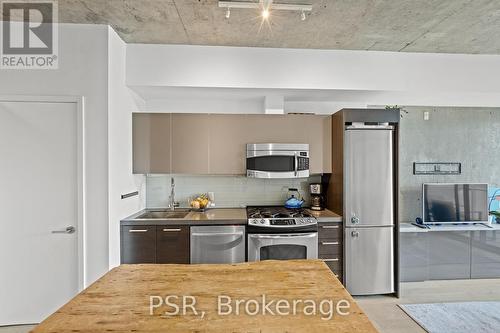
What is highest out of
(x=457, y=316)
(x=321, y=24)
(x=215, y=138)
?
(x=321, y=24)

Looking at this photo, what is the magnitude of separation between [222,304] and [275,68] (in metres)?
2.71

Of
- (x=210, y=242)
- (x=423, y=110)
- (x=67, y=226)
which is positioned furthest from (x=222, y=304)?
(x=423, y=110)

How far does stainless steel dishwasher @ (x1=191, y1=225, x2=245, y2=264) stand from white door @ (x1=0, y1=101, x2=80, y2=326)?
1.15 metres

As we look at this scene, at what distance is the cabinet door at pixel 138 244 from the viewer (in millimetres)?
2908

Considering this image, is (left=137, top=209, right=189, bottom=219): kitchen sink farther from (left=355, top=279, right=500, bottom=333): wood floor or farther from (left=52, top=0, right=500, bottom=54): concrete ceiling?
(left=355, top=279, right=500, bottom=333): wood floor

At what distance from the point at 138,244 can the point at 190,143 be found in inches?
50.9

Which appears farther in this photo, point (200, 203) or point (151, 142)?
point (200, 203)

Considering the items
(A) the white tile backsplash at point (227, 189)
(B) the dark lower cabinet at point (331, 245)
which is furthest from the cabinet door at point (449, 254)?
(A) the white tile backsplash at point (227, 189)

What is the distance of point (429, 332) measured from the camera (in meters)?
Result: 2.52

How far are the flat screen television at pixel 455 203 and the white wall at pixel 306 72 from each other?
1271 millimetres

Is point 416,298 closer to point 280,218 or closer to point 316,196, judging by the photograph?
point 316,196

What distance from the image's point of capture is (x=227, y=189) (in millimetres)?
3730

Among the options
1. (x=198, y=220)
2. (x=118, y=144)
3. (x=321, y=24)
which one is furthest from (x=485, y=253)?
(x=118, y=144)

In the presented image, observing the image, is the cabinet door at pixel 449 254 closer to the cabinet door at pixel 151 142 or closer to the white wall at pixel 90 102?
the cabinet door at pixel 151 142
